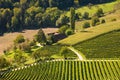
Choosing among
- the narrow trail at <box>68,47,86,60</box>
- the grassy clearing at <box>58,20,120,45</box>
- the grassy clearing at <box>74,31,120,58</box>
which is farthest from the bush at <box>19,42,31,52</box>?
the grassy clearing at <box>74,31,120,58</box>

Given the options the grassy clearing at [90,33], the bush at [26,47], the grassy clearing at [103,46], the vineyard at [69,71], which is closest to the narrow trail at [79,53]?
the grassy clearing at [103,46]

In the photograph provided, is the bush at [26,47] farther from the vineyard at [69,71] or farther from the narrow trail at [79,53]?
the vineyard at [69,71]

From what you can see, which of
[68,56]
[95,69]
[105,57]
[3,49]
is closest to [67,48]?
[68,56]

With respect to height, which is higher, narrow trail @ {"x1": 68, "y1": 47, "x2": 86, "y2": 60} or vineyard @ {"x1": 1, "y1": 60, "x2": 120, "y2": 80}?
vineyard @ {"x1": 1, "y1": 60, "x2": 120, "y2": 80}

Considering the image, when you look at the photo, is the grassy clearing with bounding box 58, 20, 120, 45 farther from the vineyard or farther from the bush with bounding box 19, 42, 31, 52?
the vineyard

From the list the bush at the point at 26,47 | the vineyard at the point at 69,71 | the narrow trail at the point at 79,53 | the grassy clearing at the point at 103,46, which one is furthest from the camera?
the bush at the point at 26,47

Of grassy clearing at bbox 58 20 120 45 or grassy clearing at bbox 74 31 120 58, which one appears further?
grassy clearing at bbox 58 20 120 45

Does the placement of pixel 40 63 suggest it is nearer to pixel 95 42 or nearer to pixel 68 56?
pixel 68 56
